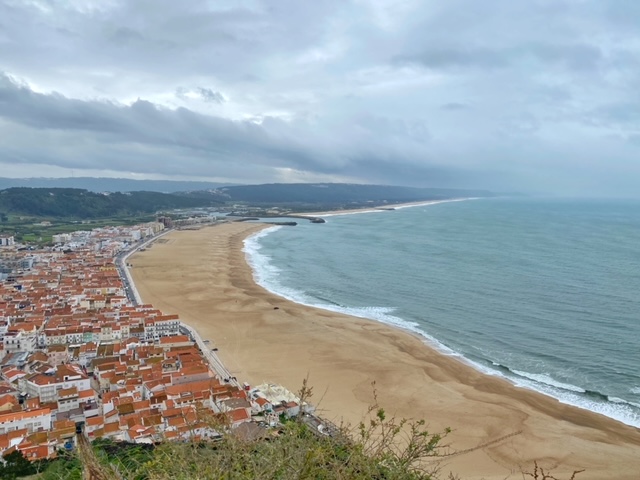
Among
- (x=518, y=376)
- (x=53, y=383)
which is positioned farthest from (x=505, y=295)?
(x=53, y=383)

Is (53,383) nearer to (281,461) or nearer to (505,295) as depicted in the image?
(281,461)

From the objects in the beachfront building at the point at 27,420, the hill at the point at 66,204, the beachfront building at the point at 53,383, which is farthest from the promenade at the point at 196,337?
the hill at the point at 66,204

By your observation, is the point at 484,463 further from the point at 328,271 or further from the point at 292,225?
the point at 292,225

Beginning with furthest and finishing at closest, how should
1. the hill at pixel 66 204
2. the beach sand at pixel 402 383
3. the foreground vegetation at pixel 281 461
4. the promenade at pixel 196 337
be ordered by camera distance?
1. the hill at pixel 66 204
2. the promenade at pixel 196 337
3. the beach sand at pixel 402 383
4. the foreground vegetation at pixel 281 461

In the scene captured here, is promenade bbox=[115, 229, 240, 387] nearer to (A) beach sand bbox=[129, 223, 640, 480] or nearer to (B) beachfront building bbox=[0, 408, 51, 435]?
(A) beach sand bbox=[129, 223, 640, 480]

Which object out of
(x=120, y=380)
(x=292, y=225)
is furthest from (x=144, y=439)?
(x=292, y=225)

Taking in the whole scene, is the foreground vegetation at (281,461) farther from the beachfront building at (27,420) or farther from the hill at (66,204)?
the hill at (66,204)
